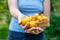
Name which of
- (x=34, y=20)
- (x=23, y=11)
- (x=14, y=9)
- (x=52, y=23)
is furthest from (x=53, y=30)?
(x=34, y=20)

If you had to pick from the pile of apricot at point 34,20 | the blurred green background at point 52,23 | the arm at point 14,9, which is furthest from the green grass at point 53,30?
the pile of apricot at point 34,20

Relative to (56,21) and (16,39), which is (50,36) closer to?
(56,21)

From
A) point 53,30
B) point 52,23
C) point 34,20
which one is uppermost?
point 34,20

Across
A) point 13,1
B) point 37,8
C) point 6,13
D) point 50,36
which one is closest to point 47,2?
point 37,8

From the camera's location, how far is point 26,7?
2.64 metres

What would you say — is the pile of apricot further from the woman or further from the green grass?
the green grass

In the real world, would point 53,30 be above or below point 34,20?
below

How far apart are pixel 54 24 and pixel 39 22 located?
292 centimetres

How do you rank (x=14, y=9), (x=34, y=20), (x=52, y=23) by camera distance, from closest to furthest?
1. (x=34, y=20)
2. (x=14, y=9)
3. (x=52, y=23)

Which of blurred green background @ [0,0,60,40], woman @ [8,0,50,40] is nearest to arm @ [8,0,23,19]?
woman @ [8,0,50,40]

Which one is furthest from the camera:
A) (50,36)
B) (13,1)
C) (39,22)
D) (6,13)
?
(6,13)

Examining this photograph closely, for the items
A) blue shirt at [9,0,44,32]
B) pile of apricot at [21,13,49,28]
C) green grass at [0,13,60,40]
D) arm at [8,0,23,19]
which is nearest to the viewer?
pile of apricot at [21,13,49,28]

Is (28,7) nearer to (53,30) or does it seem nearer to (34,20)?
(34,20)

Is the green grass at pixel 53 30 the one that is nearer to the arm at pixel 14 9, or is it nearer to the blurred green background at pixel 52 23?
the blurred green background at pixel 52 23
